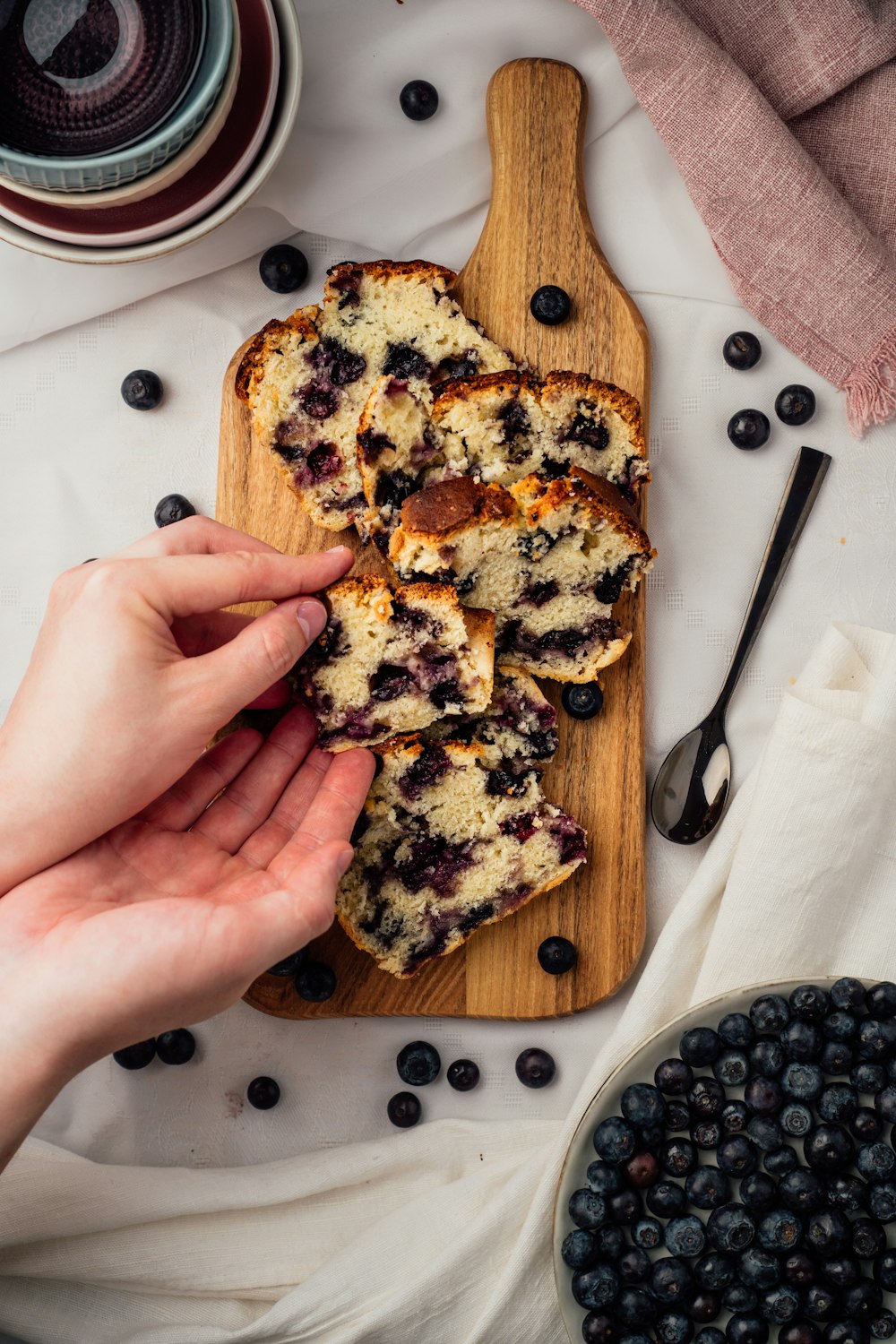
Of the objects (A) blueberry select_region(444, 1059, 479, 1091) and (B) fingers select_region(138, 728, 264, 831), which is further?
(A) blueberry select_region(444, 1059, 479, 1091)

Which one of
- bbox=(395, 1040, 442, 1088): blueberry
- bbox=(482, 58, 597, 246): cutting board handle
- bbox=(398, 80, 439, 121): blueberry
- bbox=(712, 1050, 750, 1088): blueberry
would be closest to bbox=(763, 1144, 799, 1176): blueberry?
bbox=(712, 1050, 750, 1088): blueberry

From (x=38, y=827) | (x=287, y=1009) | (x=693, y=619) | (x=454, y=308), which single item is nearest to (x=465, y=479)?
(x=454, y=308)

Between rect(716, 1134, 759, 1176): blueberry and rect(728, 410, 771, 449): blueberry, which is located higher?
rect(728, 410, 771, 449): blueberry

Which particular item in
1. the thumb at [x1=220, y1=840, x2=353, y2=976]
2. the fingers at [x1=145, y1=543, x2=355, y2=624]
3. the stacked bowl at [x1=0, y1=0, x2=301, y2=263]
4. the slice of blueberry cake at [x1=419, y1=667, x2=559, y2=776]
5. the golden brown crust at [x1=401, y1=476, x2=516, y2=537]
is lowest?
the thumb at [x1=220, y1=840, x2=353, y2=976]

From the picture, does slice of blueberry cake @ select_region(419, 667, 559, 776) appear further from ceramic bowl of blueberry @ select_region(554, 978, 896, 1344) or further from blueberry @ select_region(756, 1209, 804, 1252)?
blueberry @ select_region(756, 1209, 804, 1252)

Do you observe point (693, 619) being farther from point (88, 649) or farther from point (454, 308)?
point (88, 649)

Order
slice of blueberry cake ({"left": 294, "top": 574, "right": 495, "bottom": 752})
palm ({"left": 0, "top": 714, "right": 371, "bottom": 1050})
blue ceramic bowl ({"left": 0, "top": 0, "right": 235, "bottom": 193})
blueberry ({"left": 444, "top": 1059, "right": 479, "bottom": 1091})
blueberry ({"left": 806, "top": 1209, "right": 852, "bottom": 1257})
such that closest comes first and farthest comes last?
palm ({"left": 0, "top": 714, "right": 371, "bottom": 1050})
blueberry ({"left": 806, "top": 1209, "right": 852, "bottom": 1257})
blue ceramic bowl ({"left": 0, "top": 0, "right": 235, "bottom": 193})
slice of blueberry cake ({"left": 294, "top": 574, "right": 495, "bottom": 752})
blueberry ({"left": 444, "top": 1059, "right": 479, "bottom": 1091})

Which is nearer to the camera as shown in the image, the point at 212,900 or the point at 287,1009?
the point at 212,900

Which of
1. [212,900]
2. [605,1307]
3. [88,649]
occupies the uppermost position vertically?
[88,649]
